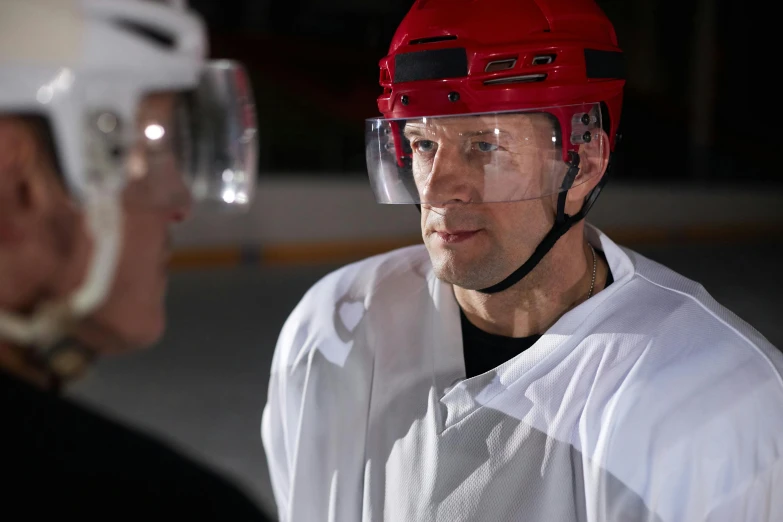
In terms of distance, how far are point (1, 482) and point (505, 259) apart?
38.6 inches

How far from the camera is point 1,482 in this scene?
70 centimetres

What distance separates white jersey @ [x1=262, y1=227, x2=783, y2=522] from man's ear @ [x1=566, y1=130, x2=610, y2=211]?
97 millimetres

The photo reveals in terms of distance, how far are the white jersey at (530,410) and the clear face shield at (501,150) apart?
20 centimetres

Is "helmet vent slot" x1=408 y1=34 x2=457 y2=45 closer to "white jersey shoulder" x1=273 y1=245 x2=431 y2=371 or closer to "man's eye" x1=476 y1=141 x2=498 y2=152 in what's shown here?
"man's eye" x1=476 y1=141 x2=498 y2=152

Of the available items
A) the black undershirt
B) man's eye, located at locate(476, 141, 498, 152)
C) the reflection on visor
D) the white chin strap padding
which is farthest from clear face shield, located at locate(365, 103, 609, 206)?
the white chin strap padding

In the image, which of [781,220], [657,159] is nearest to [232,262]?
[657,159]

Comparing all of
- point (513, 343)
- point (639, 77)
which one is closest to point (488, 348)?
point (513, 343)

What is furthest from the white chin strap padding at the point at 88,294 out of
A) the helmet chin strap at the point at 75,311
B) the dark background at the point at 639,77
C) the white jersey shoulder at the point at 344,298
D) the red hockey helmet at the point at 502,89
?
the dark background at the point at 639,77

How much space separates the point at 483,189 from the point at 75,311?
825 millimetres

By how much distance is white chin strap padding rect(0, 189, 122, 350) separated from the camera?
0.74 metres

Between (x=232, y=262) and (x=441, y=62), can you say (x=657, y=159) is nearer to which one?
(x=232, y=262)

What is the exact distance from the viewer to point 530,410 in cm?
138

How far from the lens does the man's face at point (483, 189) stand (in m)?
1.43

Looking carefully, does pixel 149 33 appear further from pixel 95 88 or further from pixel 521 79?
pixel 521 79
